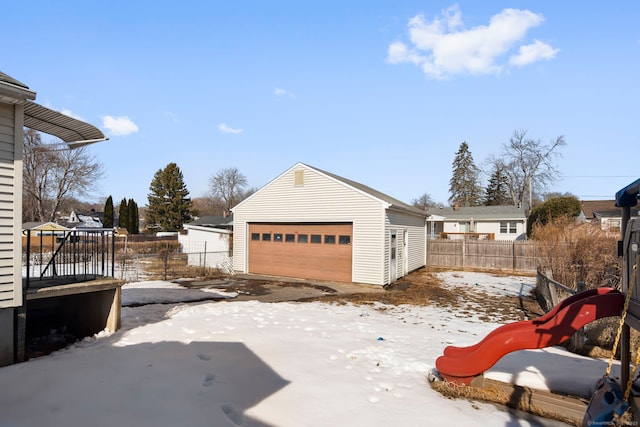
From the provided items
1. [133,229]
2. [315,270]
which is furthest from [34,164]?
[315,270]

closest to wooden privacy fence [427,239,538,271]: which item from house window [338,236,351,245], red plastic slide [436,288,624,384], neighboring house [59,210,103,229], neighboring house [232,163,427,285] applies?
neighboring house [232,163,427,285]

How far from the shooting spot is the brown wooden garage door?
1323 centimetres

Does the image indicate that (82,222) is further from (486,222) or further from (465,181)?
(465,181)

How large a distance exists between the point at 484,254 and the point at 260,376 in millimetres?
15839

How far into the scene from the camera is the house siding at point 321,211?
12.4 meters

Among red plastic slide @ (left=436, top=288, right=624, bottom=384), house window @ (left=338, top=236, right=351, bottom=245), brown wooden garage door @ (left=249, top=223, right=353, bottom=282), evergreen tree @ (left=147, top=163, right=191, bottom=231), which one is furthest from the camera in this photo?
evergreen tree @ (left=147, top=163, right=191, bottom=231)

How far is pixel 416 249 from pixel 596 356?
11340mm

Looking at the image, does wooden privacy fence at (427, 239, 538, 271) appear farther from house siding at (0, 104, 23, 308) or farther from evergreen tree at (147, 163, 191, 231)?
evergreen tree at (147, 163, 191, 231)

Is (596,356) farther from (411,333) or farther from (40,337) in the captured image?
(40,337)

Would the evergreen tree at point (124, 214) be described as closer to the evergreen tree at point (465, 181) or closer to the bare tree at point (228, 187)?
the bare tree at point (228, 187)

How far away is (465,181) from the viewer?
53.0m

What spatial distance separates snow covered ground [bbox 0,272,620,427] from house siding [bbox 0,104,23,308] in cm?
105

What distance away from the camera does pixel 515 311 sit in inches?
345

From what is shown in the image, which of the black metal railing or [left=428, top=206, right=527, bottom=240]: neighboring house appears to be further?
[left=428, top=206, right=527, bottom=240]: neighboring house
